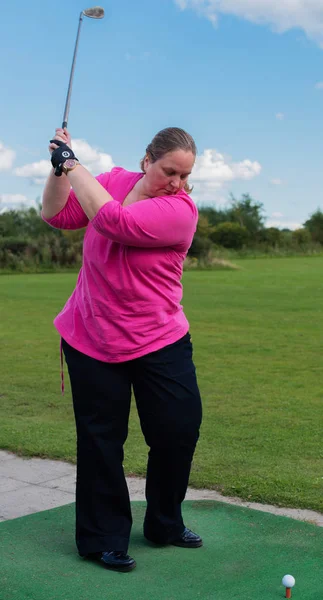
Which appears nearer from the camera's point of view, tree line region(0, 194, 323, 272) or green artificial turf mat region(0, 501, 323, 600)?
green artificial turf mat region(0, 501, 323, 600)

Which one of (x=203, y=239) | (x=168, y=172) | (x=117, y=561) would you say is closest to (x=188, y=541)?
(x=117, y=561)

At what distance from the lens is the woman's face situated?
343 cm

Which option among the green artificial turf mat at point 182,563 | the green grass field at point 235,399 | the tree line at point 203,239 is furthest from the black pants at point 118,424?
the tree line at point 203,239

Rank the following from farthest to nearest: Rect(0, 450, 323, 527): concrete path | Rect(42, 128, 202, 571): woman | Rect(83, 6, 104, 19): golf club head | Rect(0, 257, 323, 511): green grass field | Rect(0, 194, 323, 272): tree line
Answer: Rect(0, 194, 323, 272): tree line → Rect(0, 257, 323, 511): green grass field → Rect(0, 450, 323, 527): concrete path → Rect(83, 6, 104, 19): golf club head → Rect(42, 128, 202, 571): woman

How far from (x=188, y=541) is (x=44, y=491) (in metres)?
1.34

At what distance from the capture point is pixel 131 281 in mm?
3590

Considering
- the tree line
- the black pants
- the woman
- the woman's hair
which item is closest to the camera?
the woman's hair

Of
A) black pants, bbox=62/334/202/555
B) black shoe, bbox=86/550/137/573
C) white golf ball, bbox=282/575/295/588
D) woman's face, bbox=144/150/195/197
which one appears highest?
woman's face, bbox=144/150/195/197

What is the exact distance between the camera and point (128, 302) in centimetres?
362

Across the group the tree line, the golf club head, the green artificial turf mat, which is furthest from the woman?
the tree line

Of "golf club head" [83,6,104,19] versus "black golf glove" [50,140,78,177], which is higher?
"golf club head" [83,6,104,19]

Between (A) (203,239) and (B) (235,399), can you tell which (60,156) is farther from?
(A) (203,239)

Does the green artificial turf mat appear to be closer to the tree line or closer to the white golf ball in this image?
the white golf ball

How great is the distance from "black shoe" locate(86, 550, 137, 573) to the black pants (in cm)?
3
